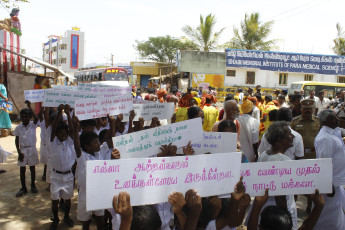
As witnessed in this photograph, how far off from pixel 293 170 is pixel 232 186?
522mm

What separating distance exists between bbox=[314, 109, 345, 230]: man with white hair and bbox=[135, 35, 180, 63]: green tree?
45.8 metres

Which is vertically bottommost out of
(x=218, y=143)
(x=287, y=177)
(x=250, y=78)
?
(x=287, y=177)

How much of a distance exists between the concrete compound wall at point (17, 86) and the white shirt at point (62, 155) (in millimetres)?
9446

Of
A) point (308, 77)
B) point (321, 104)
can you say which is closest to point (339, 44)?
point (308, 77)

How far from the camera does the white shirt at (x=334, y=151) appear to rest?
304 centimetres

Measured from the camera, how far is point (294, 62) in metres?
22.7

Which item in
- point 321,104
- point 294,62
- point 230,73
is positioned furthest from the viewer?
point 230,73

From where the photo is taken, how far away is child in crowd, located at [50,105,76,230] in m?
3.70

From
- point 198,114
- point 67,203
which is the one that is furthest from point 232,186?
point 67,203

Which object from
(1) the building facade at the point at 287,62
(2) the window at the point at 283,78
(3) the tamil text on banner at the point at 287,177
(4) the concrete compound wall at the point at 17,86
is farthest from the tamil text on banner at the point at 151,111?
(2) the window at the point at 283,78

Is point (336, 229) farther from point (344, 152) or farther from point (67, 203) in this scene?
point (67, 203)

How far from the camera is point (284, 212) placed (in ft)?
7.05

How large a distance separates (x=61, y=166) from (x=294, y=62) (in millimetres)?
22570

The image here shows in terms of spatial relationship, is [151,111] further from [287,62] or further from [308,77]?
[308,77]
